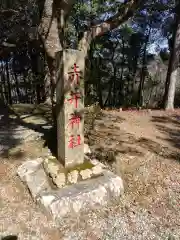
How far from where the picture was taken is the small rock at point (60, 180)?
10.6 feet

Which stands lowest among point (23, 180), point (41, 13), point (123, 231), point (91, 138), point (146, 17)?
point (123, 231)

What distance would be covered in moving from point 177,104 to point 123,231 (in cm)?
833

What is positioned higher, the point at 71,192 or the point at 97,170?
the point at 97,170

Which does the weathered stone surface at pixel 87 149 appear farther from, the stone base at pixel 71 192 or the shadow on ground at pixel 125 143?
the stone base at pixel 71 192

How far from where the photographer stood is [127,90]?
→ 13.7m

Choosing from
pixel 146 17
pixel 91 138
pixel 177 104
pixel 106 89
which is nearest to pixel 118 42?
pixel 146 17

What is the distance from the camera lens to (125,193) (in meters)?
3.50

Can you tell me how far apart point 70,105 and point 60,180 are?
3.18 ft

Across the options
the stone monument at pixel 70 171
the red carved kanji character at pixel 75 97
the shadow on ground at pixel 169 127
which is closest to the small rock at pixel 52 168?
the stone monument at pixel 70 171

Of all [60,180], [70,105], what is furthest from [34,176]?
[70,105]

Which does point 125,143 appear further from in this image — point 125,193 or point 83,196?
point 83,196

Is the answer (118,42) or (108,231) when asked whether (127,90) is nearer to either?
(118,42)

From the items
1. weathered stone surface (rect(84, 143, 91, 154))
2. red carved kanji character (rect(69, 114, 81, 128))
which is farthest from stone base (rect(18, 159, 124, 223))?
red carved kanji character (rect(69, 114, 81, 128))

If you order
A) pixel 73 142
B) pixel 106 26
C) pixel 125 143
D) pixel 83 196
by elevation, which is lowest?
pixel 83 196
